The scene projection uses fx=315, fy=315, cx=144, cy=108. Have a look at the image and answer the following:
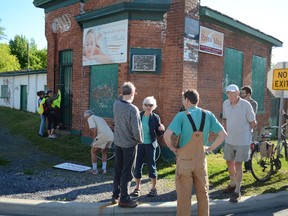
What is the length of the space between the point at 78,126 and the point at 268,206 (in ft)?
23.1

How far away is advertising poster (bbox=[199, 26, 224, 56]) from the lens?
28.5ft

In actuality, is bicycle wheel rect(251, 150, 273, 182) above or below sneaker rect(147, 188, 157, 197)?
above

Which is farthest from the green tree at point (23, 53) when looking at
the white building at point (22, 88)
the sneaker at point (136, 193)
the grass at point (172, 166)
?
the sneaker at point (136, 193)

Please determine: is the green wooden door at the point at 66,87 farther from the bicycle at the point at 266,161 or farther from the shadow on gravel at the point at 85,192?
the bicycle at the point at 266,161

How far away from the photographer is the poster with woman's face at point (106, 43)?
8.81 metres

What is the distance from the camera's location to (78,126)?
10906 mm

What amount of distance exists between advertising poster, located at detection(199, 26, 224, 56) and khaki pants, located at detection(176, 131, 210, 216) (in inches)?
200

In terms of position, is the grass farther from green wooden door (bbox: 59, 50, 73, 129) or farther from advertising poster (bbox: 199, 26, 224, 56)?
advertising poster (bbox: 199, 26, 224, 56)

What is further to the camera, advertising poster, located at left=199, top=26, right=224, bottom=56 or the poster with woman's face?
the poster with woman's face

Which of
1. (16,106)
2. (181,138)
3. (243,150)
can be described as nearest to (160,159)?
(243,150)

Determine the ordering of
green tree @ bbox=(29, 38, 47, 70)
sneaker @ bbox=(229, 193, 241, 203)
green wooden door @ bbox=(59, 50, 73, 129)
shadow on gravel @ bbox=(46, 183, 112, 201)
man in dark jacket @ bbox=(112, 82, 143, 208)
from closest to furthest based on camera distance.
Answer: man in dark jacket @ bbox=(112, 82, 143, 208), sneaker @ bbox=(229, 193, 241, 203), shadow on gravel @ bbox=(46, 183, 112, 201), green wooden door @ bbox=(59, 50, 73, 129), green tree @ bbox=(29, 38, 47, 70)

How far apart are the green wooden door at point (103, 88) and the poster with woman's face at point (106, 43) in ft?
0.79

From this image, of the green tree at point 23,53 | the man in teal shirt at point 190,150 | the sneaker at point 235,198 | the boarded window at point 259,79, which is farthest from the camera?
the green tree at point 23,53

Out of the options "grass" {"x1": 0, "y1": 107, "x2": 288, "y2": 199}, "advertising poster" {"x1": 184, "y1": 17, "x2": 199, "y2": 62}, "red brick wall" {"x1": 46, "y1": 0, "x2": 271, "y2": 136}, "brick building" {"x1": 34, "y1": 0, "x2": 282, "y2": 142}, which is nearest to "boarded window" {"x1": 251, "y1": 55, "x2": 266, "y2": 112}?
"brick building" {"x1": 34, "y1": 0, "x2": 282, "y2": 142}
